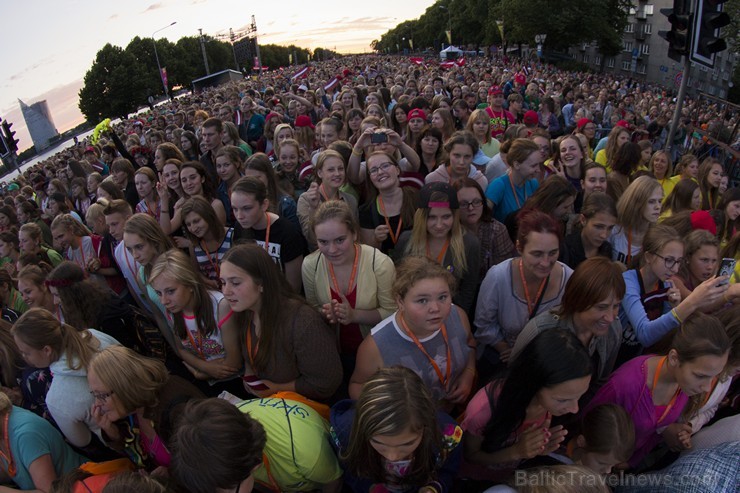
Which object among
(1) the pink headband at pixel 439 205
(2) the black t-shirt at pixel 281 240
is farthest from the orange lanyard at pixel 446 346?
(2) the black t-shirt at pixel 281 240

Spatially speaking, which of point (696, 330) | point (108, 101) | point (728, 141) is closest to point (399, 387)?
point (696, 330)

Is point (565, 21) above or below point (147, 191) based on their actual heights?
above

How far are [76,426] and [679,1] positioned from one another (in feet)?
25.3

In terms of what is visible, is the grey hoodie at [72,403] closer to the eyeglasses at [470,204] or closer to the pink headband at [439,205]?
the pink headband at [439,205]

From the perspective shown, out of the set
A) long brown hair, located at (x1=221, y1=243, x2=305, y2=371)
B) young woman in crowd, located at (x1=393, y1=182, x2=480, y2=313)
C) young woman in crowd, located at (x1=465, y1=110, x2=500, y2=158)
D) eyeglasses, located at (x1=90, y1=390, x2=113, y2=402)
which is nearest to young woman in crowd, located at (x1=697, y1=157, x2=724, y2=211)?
young woman in crowd, located at (x1=465, y1=110, x2=500, y2=158)

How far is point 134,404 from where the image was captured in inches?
90.7

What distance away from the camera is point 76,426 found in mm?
2434

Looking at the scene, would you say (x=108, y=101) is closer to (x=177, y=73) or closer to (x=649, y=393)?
(x=177, y=73)

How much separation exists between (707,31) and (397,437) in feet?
20.6

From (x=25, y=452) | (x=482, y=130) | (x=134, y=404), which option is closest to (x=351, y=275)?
(x=134, y=404)

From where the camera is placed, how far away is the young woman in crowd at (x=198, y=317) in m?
2.84

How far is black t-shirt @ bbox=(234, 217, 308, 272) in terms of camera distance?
3.60 m

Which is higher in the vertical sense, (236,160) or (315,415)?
(236,160)

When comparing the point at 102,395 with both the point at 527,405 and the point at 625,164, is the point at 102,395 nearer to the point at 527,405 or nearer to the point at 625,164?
the point at 527,405
